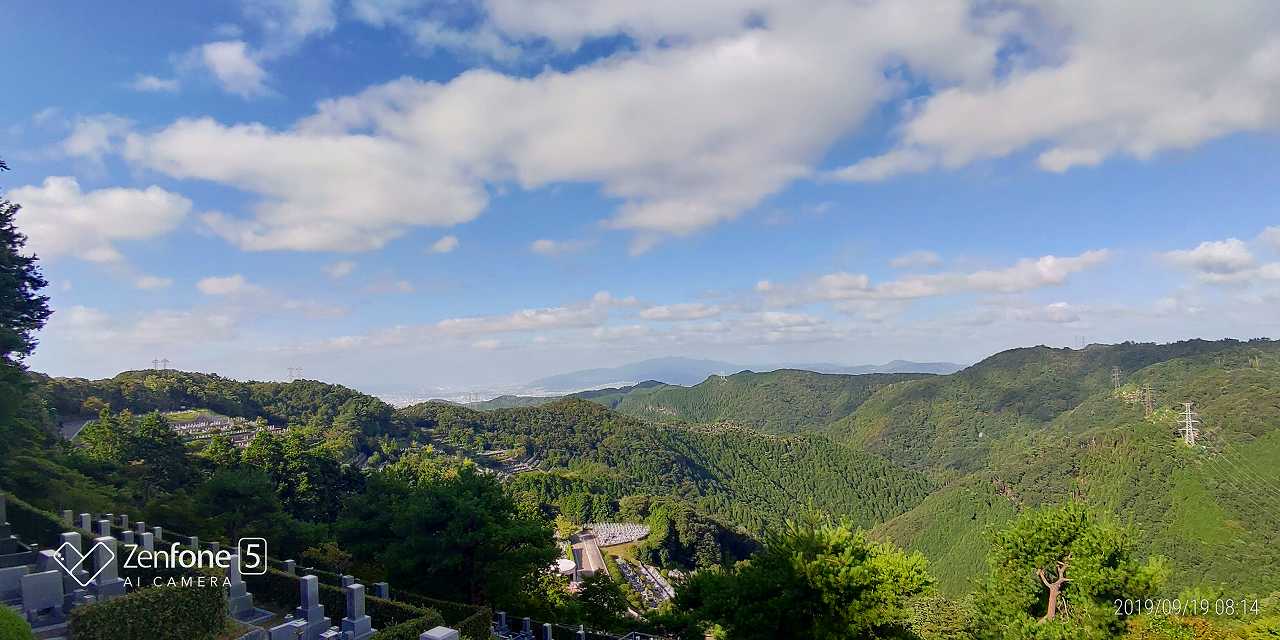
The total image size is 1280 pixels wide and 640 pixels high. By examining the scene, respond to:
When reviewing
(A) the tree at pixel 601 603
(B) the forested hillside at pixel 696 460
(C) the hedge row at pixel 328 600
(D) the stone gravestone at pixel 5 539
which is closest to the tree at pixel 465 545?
(A) the tree at pixel 601 603

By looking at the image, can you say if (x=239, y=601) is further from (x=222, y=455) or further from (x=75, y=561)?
(x=222, y=455)

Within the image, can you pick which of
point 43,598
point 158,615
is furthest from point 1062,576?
point 43,598

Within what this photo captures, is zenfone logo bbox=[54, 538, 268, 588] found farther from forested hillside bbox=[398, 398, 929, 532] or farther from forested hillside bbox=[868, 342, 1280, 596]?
forested hillside bbox=[398, 398, 929, 532]

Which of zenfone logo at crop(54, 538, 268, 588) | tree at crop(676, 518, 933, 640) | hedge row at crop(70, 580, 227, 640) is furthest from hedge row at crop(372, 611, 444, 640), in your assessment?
tree at crop(676, 518, 933, 640)

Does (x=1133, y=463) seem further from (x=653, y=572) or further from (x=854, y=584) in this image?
(x=854, y=584)

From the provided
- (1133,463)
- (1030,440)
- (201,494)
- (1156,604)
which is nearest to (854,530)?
(1156,604)

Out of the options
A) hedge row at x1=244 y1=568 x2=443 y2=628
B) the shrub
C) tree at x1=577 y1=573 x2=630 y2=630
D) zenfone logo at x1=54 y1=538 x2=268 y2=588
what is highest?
the shrub
